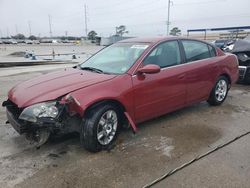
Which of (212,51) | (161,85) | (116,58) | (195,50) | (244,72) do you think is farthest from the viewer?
(244,72)

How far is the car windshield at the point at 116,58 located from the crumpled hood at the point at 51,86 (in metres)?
0.25

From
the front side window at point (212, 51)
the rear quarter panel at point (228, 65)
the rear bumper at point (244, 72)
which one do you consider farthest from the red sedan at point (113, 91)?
the rear bumper at point (244, 72)

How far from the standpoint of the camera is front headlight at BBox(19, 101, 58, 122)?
303 centimetres

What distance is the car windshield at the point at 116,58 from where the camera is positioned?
3934 mm

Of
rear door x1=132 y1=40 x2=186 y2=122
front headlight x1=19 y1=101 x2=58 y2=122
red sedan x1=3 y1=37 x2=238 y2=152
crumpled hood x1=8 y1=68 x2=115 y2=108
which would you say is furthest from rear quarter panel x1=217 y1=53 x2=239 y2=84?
front headlight x1=19 y1=101 x2=58 y2=122

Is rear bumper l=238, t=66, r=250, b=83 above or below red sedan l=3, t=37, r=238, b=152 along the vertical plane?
below

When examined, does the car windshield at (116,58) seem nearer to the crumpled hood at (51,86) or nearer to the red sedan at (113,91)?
the red sedan at (113,91)

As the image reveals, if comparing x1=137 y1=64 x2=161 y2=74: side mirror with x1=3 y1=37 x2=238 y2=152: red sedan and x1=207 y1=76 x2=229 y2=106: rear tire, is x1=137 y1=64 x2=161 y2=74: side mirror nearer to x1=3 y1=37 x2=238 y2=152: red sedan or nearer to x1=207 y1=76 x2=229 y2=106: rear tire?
x1=3 y1=37 x2=238 y2=152: red sedan

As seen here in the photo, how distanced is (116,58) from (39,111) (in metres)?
1.72

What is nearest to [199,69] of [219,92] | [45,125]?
[219,92]

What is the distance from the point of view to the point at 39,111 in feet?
9.99

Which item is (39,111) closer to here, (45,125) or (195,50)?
(45,125)

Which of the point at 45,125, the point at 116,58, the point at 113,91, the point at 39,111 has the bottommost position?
the point at 45,125

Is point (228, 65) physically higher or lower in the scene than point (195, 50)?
lower
